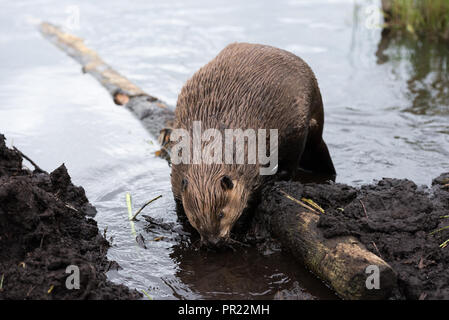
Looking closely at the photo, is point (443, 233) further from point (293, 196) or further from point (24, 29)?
point (24, 29)

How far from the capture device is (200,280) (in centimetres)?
446

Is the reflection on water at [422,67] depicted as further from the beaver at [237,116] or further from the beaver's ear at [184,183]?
the beaver's ear at [184,183]

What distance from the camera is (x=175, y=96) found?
357 inches

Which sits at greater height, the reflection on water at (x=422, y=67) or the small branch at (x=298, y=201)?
the reflection on water at (x=422, y=67)

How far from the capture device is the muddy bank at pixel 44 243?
3.78 metres

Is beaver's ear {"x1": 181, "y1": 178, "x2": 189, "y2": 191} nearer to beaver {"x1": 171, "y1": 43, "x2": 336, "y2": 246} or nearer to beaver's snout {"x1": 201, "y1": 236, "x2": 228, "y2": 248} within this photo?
beaver {"x1": 171, "y1": 43, "x2": 336, "y2": 246}

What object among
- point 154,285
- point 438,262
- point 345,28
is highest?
point 345,28

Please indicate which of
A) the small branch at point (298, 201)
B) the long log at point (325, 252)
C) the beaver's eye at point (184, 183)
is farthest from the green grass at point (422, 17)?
the beaver's eye at point (184, 183)

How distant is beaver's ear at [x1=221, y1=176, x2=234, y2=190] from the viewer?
447 cm

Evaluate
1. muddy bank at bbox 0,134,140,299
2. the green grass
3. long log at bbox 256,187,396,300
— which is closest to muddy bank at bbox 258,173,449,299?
long log at bbox 256,187,396,300

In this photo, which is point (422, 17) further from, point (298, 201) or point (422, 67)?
point (298, 201)

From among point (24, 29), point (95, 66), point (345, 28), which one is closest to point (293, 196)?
point (95, 66)

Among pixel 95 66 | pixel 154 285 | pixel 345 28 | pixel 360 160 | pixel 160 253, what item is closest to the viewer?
pixel 154 285

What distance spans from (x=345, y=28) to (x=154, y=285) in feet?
31.0
